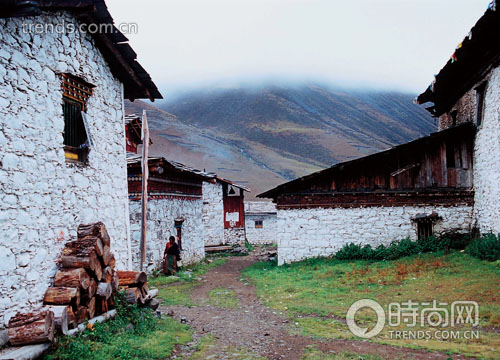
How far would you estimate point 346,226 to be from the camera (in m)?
16.3

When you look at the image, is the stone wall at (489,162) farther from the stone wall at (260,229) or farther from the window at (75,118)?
the stone wall at (260,229)

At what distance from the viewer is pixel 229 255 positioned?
1019 inches

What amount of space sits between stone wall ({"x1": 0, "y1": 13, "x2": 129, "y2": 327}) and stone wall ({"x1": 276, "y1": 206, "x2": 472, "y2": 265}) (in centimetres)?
1006

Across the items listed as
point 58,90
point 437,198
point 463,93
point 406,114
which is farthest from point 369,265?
point 406,114

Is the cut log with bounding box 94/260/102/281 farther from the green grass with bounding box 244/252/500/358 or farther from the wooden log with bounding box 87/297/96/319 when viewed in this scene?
the green grass with bounding box 244/252/500/358

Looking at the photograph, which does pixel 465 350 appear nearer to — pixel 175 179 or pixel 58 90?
pixel 58 90

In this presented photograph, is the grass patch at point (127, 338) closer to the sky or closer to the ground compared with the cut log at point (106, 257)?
closer to the ground

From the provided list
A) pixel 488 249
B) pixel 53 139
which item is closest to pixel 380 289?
pixel 488 249

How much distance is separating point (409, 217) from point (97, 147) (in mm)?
12778

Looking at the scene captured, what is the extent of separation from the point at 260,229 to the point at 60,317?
28628mm

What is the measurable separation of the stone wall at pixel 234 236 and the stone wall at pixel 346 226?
42.7ft

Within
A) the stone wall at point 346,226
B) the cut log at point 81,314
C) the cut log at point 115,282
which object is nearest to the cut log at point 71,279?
the cut log at point 81,314

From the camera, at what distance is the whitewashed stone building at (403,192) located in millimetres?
15000

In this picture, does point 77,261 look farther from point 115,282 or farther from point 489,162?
point 489,162
